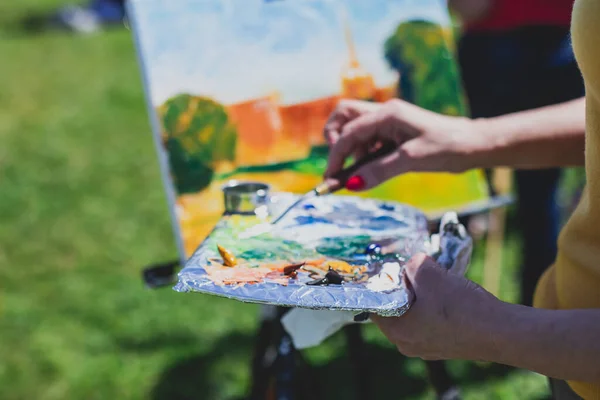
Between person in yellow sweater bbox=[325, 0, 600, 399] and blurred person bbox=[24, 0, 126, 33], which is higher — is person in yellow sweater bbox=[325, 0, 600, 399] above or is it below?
below

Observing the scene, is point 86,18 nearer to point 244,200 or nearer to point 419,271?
point 244,200

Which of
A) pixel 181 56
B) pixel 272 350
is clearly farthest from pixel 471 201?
pixel 181 56

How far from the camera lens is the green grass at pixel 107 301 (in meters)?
2.10

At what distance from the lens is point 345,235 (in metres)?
1.06

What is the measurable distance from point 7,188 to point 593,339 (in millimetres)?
3215

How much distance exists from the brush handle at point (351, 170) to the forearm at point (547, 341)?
1.36 ft

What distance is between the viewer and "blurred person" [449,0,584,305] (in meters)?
2.14

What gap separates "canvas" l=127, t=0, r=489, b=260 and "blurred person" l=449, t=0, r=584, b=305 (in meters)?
0.64

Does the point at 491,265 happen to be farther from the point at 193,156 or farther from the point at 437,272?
the point at 437,272

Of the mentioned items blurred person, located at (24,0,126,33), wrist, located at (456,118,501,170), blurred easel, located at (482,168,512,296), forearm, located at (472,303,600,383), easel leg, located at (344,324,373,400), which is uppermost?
blurred person, located at (24,0,126,33)

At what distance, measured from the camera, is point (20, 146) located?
393cm

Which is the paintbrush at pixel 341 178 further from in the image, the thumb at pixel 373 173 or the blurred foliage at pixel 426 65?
the blurred foliage at pixel 426 65

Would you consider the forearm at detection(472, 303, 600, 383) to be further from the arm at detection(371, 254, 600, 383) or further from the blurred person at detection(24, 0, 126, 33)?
the blurred person at detection(24, 0, 126, 33)

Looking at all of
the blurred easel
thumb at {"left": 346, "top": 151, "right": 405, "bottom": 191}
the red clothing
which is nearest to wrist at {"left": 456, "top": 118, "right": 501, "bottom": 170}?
thumb at {"left": 346, "top": 151, "right": 405, "bottom": 191}
